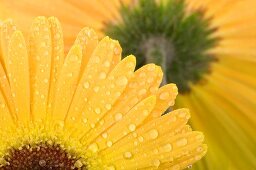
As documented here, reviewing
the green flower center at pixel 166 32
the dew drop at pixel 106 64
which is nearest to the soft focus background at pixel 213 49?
the green flower center at pixel 166 32

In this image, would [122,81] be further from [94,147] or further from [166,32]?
[166,32]

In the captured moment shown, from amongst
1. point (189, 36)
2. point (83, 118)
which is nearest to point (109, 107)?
point (83, 118)

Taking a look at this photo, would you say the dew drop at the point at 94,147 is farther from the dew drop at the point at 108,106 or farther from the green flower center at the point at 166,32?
the green flower center at the point at 166,32

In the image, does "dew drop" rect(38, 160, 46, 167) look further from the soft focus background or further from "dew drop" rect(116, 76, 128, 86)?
the soft focus background

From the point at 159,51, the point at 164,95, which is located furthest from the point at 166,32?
the point at 164,95

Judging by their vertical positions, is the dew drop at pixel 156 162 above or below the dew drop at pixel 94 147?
below

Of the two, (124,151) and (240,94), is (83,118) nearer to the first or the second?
(124,151)

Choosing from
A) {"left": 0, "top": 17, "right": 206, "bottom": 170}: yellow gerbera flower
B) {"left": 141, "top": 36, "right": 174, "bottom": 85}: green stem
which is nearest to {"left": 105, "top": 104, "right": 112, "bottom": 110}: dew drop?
{"left": 0, "top": 17, "right": 206, "bottom": 170}: yellow gerbera flower
